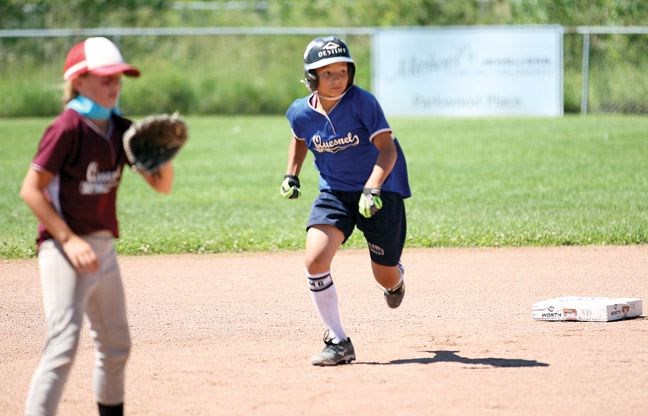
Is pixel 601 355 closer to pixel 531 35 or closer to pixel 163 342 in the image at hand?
pixel 163 342

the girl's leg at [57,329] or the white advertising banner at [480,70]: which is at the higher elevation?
the girl's leg at [57,329]

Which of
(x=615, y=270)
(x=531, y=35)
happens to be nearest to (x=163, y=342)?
(x=615, y=270)

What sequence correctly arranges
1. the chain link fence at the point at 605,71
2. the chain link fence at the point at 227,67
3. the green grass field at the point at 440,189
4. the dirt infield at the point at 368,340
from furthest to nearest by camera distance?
1. the chain link fence at the point at 227,67
2. the chain link fence at the point at 605,71
3. the green grass field at the point at 440,189
4. the dirt infield at the point at 368,340

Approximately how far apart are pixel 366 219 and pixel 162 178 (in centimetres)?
193

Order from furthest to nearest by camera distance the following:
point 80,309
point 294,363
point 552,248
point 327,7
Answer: point 327,7 → point 552,248 → point 294,363 → point 80,309

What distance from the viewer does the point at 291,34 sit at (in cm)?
2658

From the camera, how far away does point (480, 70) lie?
925 inches

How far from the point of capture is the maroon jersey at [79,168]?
4.52 metres

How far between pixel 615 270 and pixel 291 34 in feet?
59.3

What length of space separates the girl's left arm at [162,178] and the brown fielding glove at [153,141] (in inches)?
1.6

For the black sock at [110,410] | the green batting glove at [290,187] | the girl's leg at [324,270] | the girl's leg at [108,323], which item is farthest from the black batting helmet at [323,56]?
the black sock at [110,410]

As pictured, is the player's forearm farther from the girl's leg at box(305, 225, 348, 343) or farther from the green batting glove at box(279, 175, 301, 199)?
the green batting glove at box(279, 175, 301, 199)

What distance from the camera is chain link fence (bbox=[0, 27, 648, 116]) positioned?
24891mm

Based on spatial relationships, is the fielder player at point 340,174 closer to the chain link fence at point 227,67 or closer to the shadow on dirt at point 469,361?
the shadow on dirt at point 469,361
